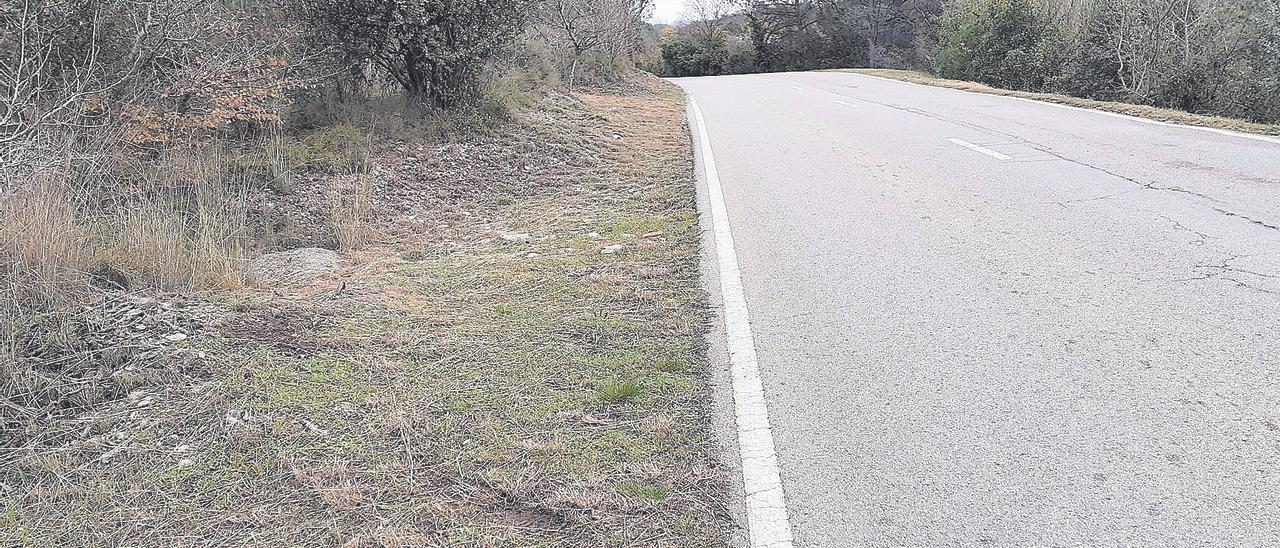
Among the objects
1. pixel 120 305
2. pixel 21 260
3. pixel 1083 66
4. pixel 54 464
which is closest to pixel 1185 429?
pixel 54 464

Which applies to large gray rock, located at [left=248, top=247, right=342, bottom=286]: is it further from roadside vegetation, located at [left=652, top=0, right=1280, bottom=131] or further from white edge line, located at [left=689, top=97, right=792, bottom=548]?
roadside vegetation, located at [left=652, top=0, right=1280, bottom=131]

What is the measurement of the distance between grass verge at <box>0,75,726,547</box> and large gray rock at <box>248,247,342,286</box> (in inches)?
7.1

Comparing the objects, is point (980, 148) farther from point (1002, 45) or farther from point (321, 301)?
point (1002, 45)

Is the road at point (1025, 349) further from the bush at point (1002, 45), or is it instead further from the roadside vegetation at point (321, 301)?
the bush at point (1002, 45)

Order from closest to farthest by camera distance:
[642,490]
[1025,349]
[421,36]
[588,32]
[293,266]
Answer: [642,490] → [1025,349] → [293,266] → [421,36] → [588,32]

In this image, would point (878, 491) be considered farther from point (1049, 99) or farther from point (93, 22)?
point (1049, 99)

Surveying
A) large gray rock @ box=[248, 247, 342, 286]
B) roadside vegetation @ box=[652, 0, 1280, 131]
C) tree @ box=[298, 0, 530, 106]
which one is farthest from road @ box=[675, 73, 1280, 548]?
roadside vegetation @ box=[652, 0, 1280, 131]

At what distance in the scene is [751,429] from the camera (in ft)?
12.4

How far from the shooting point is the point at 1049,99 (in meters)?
16.6

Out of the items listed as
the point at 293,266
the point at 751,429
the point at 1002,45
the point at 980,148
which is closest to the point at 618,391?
the point at 751,429

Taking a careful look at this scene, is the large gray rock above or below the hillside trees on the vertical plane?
below

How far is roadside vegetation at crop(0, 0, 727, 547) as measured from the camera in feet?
11.0

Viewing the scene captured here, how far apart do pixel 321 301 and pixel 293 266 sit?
1.02 meters

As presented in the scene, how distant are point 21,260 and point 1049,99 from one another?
648 inches
